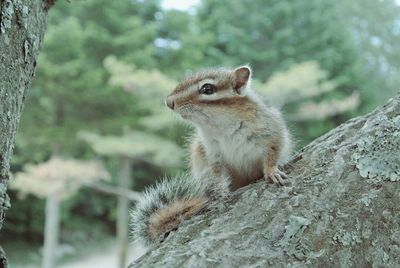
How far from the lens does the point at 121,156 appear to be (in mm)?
7277

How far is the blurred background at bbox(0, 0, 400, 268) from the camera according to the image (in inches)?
262

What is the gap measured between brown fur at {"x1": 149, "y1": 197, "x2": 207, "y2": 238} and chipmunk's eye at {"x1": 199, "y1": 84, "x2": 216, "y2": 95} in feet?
1.25

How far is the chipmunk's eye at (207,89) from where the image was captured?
1364 mm

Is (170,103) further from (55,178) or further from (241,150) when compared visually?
(55,178)

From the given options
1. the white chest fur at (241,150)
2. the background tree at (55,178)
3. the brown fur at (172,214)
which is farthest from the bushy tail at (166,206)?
the background tree at (55,178)

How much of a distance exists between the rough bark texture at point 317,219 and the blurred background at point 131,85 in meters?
3.54

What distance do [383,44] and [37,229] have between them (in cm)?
679

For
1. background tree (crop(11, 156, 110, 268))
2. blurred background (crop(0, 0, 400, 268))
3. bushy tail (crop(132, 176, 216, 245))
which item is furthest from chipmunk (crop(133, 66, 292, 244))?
background tree (crop(11, 156, 110, 268))

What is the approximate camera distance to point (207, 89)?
4.51 feet

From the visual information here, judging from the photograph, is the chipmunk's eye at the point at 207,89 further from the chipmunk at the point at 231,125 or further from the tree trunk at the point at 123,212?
the tree trunk at the point at 123,212

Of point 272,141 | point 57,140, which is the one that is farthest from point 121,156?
point 272,141

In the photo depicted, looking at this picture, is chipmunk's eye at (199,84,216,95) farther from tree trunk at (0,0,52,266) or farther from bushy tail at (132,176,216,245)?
tree trunk at (0,0,52,266)

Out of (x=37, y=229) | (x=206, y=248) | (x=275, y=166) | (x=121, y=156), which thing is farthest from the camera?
(x=37, y=229)

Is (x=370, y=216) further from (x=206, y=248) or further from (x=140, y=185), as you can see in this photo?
(x=140, y=185)
